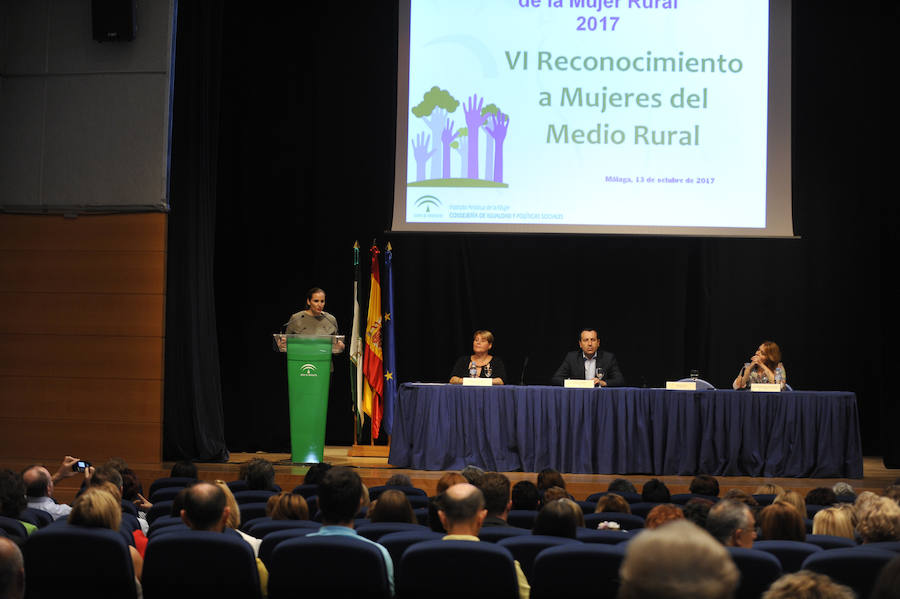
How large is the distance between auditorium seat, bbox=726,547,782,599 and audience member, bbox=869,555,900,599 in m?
1.26

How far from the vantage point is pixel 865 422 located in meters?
10.1

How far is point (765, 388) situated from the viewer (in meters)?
7.85

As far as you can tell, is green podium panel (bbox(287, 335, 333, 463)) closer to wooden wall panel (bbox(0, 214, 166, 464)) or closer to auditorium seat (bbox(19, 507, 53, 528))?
wooden wall panel (bbox(0, 214, 166, 464))

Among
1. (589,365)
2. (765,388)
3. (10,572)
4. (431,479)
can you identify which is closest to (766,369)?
(765,388)

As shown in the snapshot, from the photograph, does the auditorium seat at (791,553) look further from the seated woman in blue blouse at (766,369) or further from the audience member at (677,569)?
the seated woman in blue blouse at (766,369)

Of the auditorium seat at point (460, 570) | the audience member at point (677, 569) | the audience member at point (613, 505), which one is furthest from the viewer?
the audience member at point (613, 505)

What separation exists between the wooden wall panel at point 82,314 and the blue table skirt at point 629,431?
2.60 metres

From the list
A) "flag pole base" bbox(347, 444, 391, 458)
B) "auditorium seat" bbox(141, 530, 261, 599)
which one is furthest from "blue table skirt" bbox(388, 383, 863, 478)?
"auditorium seat" bbox(141, 530, 261, 599)

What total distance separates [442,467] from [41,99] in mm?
4953

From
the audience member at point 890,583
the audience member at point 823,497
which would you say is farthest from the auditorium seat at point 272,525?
the audience member at point 823,497

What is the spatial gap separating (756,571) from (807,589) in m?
1.06

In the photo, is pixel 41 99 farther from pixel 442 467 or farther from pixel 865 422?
pixel 865 422

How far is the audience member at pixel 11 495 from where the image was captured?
3814 millimetres

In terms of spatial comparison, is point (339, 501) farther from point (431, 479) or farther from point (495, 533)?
point (431, 479)
